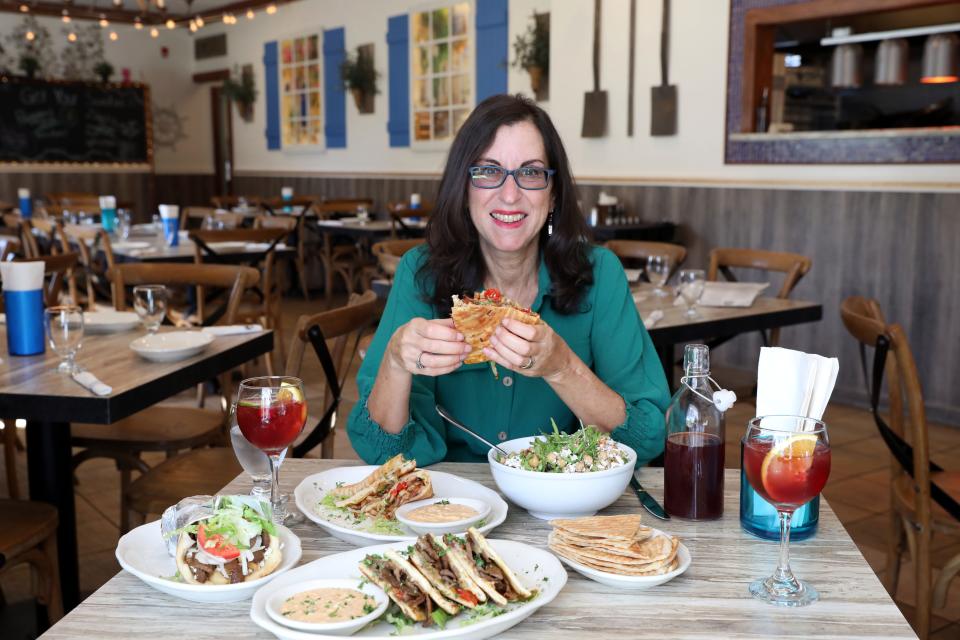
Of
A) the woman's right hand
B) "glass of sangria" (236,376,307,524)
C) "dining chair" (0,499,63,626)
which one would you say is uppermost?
the woman's right hand

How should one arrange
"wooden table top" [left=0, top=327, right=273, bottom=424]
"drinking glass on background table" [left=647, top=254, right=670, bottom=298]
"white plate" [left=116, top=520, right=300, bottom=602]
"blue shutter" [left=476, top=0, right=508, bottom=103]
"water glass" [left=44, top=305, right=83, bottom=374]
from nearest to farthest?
"white plate" [left=116, top=520, right=300, bottom=602] → "wooden table top" [left=0, top=327, right=273, bottom=424] → "water glass" [left=44, top=305, right=83, bottom=374] → "drinking glass on background table" [left=647, top=254, right=670, bottom=298] → "blue shutter" [left=476, top=0, right=508, bottom=103]

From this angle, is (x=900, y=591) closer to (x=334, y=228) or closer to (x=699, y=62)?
(x=699, y=62)

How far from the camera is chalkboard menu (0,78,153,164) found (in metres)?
11.9

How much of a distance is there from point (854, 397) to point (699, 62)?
2345 millimetres

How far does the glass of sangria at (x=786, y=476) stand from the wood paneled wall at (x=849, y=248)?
14.3ft

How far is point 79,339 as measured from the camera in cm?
230

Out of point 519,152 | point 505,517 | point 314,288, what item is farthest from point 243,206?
point 505,517

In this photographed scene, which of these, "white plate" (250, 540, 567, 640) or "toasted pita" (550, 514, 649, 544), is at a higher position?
"toasted pita" (550, 514, 649, 544)

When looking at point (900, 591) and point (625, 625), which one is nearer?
point (625, 625)

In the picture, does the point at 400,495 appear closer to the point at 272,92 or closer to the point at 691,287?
the point at 691,287

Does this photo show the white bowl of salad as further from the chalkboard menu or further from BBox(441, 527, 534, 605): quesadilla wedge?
the chalkboard menu

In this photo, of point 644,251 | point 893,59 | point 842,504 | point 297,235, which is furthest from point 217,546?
point 297,235

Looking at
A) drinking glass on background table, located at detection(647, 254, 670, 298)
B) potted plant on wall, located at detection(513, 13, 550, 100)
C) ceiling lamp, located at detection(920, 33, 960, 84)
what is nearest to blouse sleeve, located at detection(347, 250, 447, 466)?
drinking glass on background table, located at detection(647, 254, 670, 298)

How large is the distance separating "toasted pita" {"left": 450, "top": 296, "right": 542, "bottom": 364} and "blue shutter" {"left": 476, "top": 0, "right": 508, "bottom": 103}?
734 cm
